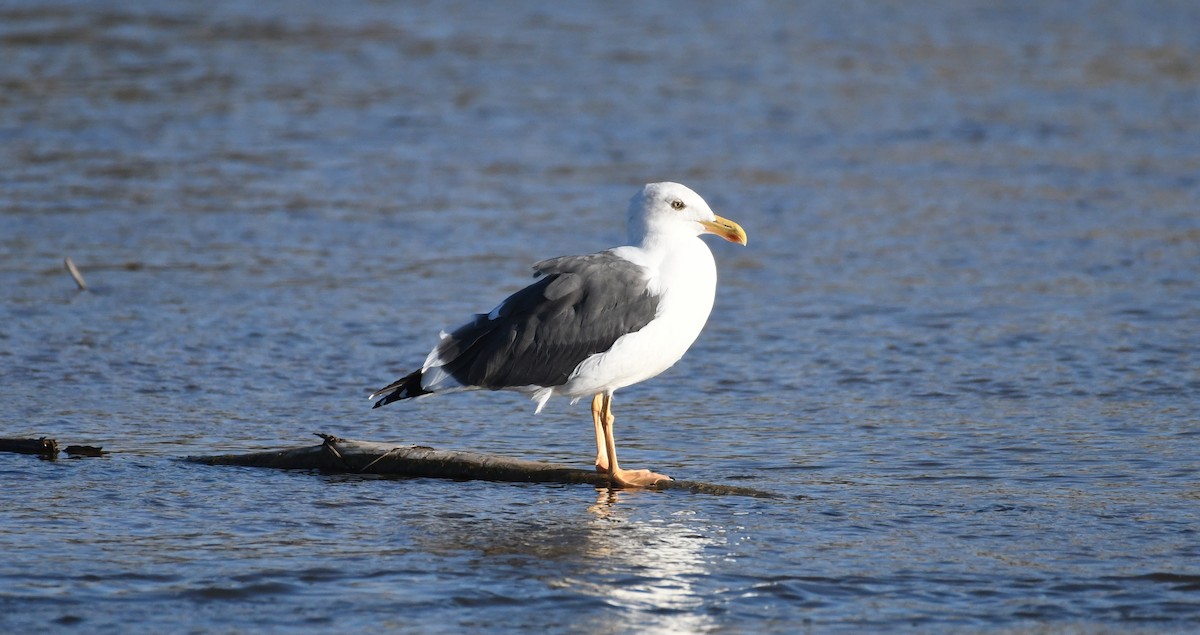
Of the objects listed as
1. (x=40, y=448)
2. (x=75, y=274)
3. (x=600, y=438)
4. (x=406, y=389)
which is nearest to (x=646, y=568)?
(x=600, y=438)

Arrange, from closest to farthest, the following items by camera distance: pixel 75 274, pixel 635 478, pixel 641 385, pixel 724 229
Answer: pixel 635 478 < pixel 724 229 < pixel 641 385 < pixel 75 274

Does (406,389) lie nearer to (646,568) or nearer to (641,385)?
(646,568)

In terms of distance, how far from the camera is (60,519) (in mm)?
6438

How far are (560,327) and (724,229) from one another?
0.99 meters

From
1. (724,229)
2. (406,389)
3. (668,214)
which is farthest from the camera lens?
(724,229)

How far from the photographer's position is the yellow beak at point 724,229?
7480 mm

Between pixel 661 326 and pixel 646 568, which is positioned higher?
pixel 661 326

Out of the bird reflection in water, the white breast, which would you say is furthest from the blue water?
the white breast

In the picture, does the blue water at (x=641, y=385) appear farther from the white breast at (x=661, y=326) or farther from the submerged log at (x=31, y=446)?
the white breast at (x=661, y=326)

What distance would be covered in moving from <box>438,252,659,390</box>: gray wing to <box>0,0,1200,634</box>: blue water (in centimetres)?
52

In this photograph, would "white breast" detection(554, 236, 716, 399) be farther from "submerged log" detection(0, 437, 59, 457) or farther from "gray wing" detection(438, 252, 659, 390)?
"submerged log" detection(0, 437, 59, 457)

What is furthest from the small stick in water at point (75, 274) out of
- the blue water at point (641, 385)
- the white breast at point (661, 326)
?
the white breast at point (661, 326)

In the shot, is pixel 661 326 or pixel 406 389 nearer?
pixel 661 326

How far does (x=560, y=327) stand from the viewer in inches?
279
